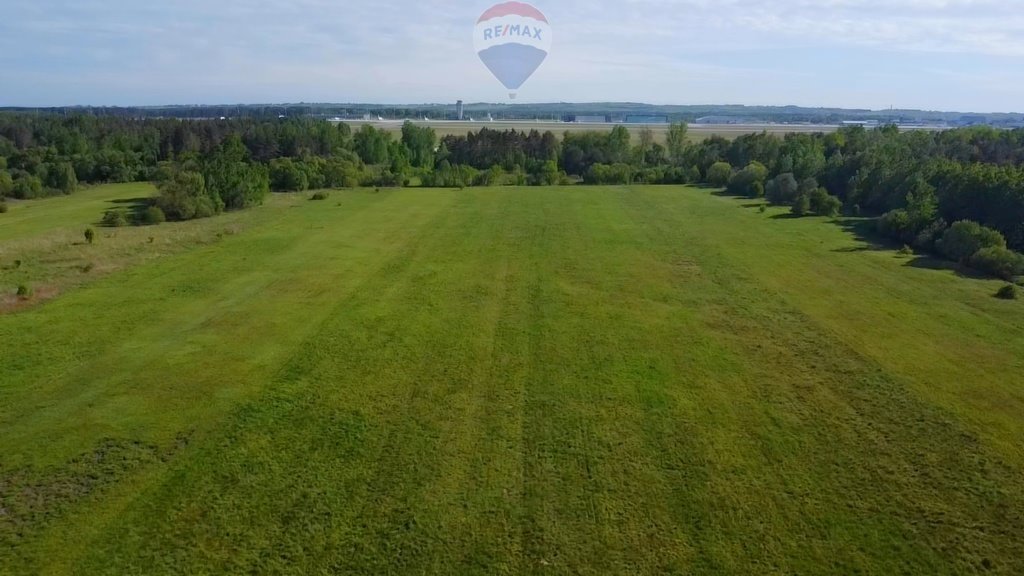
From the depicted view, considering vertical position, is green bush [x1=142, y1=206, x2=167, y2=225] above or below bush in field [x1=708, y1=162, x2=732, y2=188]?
below

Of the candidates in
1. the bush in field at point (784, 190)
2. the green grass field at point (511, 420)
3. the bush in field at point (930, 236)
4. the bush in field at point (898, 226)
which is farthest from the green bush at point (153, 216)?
the bush in field at point (784, 190)

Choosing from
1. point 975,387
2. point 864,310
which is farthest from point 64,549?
point 864,310

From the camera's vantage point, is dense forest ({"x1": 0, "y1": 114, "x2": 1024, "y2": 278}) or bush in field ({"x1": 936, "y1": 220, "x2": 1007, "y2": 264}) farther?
dense forest ({"x1": 0, "y1": 114, "x2": 1024, "y2": 278})

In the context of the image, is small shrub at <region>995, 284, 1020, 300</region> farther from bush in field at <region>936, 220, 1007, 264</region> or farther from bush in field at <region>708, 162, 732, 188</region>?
bush in field at <region>708, 162, 732, 188</region>

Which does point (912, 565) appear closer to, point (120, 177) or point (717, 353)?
point (717, 353)

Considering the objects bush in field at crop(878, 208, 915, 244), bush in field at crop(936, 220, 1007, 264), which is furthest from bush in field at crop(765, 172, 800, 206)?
bush in field at crop(936, 220, 1007, 264)

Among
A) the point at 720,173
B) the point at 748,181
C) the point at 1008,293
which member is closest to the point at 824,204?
the point at 748,181
